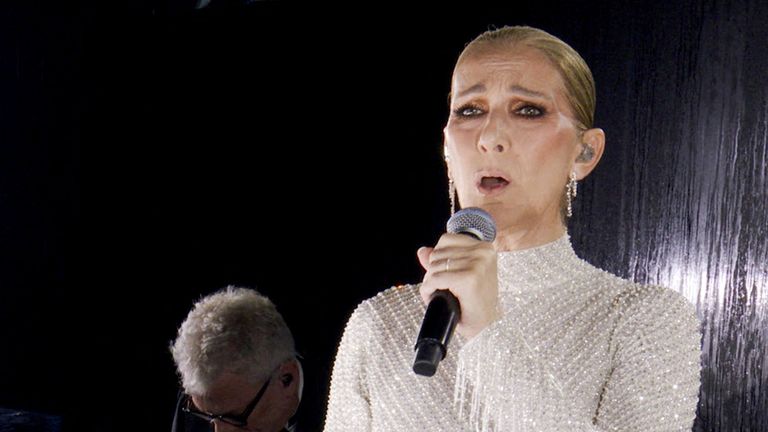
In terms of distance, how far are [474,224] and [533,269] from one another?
10.3 inches

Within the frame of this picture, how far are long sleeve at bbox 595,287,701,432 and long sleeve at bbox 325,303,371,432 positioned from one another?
1.20 ft

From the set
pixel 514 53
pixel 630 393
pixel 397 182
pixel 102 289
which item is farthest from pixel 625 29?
pixel 102 289

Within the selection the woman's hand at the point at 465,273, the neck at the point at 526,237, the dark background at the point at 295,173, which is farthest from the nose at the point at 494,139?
the dark background at the point at 295,173

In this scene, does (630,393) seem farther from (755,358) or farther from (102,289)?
(102,289)

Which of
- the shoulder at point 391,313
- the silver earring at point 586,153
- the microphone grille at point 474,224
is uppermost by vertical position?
the silver earring at point 586,153

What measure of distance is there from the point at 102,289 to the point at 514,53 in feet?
8.10

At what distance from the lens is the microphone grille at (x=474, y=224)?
1.02 metres

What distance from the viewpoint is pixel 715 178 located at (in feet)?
6.53

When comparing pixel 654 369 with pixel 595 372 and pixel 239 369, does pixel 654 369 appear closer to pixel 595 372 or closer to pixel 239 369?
pixel 595 372

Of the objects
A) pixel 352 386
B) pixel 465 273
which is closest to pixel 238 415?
pixel 352 386

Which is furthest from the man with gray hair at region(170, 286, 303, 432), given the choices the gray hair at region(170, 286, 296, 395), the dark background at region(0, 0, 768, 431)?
the dark background at region(0, 0, 768, 431)

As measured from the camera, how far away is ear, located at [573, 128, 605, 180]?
1294mm

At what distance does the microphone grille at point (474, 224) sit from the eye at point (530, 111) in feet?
0.84

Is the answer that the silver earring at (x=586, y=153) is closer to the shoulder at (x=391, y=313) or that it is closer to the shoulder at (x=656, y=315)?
the shoulder at (x=656, y=315)
